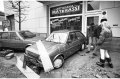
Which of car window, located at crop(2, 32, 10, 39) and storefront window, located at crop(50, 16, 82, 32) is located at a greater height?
storefront window, located at crop(50, 16, 82, 32)

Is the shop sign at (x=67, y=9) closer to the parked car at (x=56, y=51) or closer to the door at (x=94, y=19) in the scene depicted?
the door at (x=94, y=19)

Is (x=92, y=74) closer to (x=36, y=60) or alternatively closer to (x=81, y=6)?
(x=36, y=60)

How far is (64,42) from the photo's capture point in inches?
157

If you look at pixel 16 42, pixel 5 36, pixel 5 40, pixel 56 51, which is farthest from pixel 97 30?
pixel 5 36

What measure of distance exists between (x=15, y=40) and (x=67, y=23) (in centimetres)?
484

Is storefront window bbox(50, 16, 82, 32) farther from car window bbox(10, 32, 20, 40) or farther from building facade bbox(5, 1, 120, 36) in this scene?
car window bbox(10, 32, 20, 40)

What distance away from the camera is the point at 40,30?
966 centimetres

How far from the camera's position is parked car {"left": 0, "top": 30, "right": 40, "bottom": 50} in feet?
17.8

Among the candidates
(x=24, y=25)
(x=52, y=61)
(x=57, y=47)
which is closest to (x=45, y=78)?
(x=52, y=61)

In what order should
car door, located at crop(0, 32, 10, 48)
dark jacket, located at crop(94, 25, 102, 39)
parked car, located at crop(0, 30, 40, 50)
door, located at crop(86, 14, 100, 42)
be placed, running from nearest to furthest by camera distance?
dark jacket, located at crop(94, 25, 102, 39) → parked car, located at crop(0, 30, 40, 50) → car door, located at crop(0, 32, 10, 48) → door, located at crop(86, 14, 100, 42)

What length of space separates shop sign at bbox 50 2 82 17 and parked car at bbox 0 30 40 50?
4.08 metres

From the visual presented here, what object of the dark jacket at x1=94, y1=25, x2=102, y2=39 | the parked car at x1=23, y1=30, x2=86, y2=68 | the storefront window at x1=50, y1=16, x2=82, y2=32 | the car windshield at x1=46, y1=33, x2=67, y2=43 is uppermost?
the storefront window at x1=50, y1=16, x2=82, y2=32

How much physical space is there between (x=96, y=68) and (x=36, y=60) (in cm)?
243

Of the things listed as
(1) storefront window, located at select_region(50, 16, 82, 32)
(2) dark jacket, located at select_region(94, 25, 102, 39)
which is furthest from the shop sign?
(2) dark jacket, located at select_region(94, 25, 102, 39)
